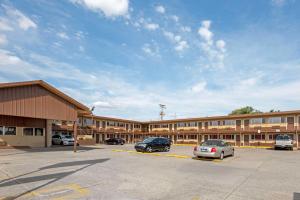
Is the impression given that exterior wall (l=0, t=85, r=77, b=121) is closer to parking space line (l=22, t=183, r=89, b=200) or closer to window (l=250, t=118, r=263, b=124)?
parking space line (l=22, t=183, r=89, b=200)

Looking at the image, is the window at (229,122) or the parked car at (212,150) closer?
the parked car at (212,150)

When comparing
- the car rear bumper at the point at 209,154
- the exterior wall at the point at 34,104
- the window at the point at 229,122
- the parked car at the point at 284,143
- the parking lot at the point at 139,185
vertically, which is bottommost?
the parked car at the point at 284,143

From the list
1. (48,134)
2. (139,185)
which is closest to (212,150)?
(139,185)

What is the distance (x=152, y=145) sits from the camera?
84.2ft

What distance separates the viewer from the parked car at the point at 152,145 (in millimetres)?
25167

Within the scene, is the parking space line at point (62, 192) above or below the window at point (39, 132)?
below

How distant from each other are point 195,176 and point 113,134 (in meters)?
43.5

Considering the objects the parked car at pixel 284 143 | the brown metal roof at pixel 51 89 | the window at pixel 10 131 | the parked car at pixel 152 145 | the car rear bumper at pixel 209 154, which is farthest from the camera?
the parked car at pixel 284 143

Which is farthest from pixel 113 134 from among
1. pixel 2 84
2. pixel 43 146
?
A: pixel 2 84

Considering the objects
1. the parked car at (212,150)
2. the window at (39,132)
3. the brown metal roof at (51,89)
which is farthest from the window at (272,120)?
the window at (39,132)

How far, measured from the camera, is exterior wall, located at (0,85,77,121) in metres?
20.0

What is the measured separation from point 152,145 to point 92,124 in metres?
24.4

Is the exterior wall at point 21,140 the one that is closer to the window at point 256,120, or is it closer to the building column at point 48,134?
the building column at point 48,134

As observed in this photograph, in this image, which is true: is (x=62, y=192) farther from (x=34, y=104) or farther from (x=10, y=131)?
(x=10, y=131)
